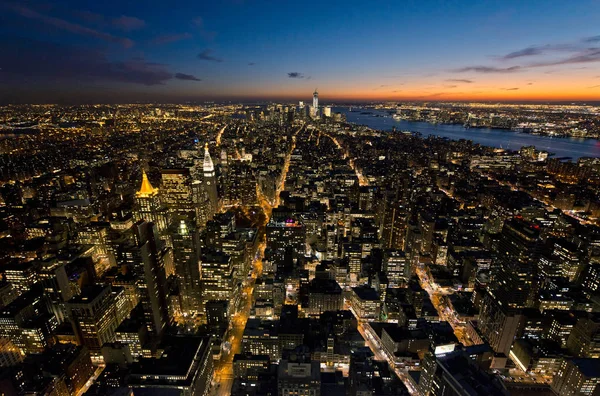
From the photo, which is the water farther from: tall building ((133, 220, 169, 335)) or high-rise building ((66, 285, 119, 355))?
high-rise building ((66, 285, 119, 355))

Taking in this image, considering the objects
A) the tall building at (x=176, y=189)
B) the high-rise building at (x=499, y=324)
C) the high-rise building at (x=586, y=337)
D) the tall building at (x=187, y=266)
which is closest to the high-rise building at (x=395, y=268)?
the high-rise building at (x=499, y=324)

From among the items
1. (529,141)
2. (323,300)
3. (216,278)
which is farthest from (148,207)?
(529,141)

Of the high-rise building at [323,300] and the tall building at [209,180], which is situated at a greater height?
the tall building at [209,180]

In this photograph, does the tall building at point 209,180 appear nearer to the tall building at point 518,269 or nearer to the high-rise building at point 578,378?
the tall building at point 518,269

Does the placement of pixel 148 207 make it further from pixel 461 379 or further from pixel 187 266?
pixel 461 379

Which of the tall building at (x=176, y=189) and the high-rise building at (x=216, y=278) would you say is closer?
the high-rise building at (x=216, y=278)
